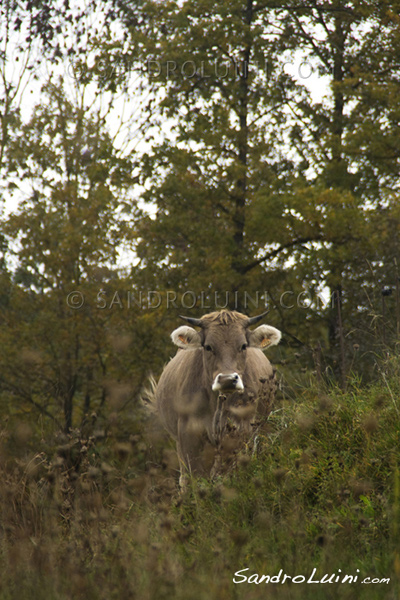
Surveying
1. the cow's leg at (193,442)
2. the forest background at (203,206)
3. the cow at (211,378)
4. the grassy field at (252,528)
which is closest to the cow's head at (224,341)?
the cow at (211,378)

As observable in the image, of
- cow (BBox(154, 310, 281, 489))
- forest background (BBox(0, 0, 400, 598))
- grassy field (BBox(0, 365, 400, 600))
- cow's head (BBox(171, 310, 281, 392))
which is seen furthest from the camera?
forest background (BBox(0, 0, 400, 598))

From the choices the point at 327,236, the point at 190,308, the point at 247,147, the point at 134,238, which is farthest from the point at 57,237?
the point at 327,236

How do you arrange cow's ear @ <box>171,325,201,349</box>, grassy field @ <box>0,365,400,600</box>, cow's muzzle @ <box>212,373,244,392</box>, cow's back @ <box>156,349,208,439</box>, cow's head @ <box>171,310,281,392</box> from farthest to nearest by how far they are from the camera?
1. cow's ear @ <box>171,325,201,349</box>
2. cow's back @ <box>156,349,208,439</box>
3. cow's head @ <box>171,310,281,392</box>
4. cow's muzzle @ <box>212,373,244,392</box>
5. grassy field @ <box>0,365,400,600</box>

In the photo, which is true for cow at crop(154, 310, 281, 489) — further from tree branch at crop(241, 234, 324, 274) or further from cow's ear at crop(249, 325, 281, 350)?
tree branch at crop(241, 234, 324, 274)

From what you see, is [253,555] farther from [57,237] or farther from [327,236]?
[57,237]

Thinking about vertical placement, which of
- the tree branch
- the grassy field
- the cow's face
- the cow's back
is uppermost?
the tree branch

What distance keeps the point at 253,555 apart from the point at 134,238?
13.6 meters

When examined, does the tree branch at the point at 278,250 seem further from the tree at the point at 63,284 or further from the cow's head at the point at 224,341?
the cow's head at the point at 224,341

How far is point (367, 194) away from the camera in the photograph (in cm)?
1773

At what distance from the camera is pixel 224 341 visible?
7602 millimetres

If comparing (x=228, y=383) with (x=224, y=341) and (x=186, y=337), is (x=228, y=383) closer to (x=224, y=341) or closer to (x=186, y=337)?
(x=224, y=341)

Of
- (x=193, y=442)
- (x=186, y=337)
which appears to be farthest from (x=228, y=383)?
(x=186, y=337)

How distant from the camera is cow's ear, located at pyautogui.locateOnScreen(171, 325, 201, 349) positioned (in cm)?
793

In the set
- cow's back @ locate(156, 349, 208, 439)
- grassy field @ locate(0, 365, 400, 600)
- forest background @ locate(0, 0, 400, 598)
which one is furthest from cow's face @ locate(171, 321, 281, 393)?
forest background @ locate(0, 0, 400, 598)
